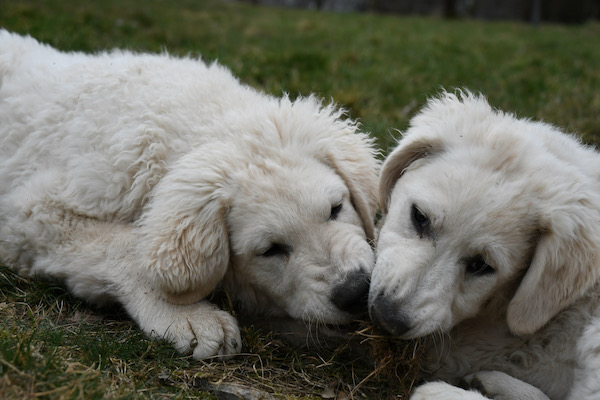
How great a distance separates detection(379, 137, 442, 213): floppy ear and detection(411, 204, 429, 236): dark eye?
0.42m

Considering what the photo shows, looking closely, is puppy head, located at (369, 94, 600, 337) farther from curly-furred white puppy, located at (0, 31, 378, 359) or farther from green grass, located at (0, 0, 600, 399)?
green grass, located at (0, 0, 600, 399)

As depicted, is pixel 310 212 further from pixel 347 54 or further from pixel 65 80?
pixel 347 54

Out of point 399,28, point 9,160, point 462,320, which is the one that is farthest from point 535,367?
point 399,28

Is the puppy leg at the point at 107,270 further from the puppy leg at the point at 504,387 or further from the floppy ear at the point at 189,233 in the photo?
the puppy leg at the point at 504,387

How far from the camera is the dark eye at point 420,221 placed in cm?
336

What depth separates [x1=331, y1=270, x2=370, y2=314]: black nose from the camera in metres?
3.26

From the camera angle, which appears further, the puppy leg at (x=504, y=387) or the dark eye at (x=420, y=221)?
the dark eye at (x=420, y=221)

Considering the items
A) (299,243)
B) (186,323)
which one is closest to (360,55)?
(299,243)

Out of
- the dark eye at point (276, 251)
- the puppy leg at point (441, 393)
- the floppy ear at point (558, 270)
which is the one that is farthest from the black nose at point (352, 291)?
the floppy ear at point (558, 270)

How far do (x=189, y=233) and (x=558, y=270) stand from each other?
6.33 feet

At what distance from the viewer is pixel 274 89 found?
6391 mm

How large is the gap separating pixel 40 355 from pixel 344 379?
5.00ft

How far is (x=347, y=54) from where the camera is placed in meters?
9.55

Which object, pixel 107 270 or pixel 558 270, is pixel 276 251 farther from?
pixel 558 270
